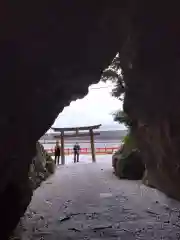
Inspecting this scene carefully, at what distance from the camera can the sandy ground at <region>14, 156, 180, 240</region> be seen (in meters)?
7.00

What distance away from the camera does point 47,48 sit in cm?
506

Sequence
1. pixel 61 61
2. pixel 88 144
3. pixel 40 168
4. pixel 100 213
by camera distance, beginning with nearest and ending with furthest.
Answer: pixel 61 61 < pixel 100 213 < pixel 40 168 < pixel 88 144

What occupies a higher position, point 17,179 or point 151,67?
point 151,67

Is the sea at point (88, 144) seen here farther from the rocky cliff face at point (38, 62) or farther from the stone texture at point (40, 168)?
the rocky cliff face at point (38, 62)

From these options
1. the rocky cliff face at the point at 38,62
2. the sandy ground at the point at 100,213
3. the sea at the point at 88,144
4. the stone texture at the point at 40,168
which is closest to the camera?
the rocky cliff face at the point at 38,62

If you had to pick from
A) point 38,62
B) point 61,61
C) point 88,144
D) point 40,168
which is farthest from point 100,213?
point 88,144

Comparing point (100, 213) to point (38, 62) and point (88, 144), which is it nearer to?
point (38, 62)

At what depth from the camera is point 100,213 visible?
8867mm

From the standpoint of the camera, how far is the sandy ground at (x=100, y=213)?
700 centimetres

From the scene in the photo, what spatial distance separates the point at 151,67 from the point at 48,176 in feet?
37.6

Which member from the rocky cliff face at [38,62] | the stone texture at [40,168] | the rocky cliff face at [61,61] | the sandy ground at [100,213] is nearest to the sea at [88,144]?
the stone texture at [40,168]

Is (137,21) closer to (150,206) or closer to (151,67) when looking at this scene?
(151,67)

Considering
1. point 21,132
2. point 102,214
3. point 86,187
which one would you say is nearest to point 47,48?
point 21,132

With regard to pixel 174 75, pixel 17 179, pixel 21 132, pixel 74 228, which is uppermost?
pixel 174 75
